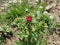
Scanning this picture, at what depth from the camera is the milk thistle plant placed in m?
2.51

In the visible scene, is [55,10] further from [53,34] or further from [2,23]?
[2,23]

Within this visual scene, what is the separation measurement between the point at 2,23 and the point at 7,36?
29 centimetres

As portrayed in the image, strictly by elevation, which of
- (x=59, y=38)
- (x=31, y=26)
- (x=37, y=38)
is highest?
(x=31, y=26)

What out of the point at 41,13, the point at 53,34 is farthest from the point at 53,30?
the point at 41,13

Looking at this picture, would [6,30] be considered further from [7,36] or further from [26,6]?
[26,6]

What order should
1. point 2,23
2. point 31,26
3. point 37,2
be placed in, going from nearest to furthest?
1. point 31,26
2. point 2,23
3. point 37,2

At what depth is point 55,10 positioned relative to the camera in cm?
366

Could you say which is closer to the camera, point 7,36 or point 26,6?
point 7,36

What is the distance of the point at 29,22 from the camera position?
2.33m

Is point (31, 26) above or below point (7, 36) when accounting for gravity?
above

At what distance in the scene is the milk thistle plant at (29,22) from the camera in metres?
2.51

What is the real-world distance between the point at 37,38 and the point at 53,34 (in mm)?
607

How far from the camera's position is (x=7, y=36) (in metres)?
3.06

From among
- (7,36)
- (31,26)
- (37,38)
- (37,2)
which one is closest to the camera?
(31,26)
